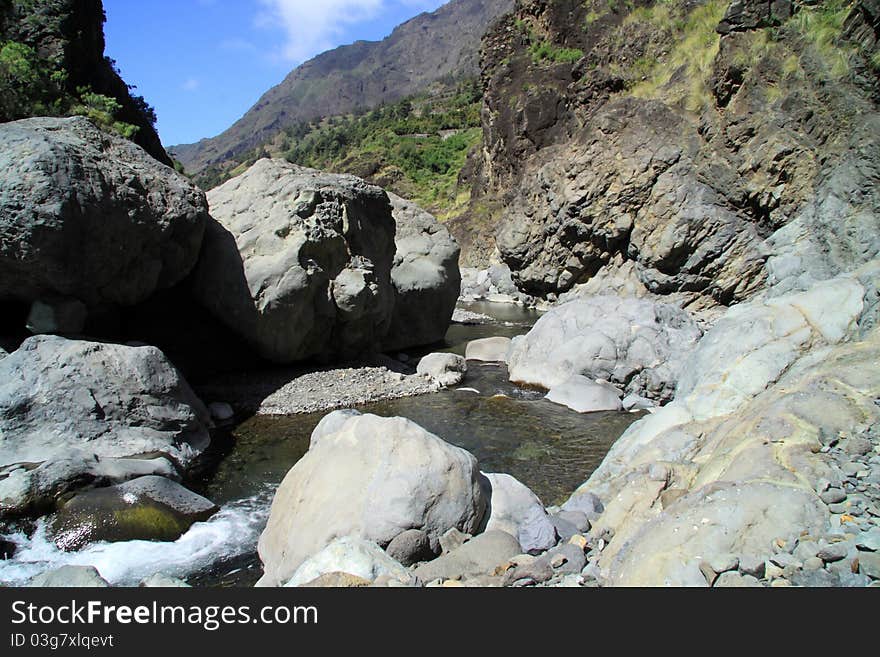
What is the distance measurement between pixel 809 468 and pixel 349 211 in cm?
1435

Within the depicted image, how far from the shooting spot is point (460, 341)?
2298 centimetres

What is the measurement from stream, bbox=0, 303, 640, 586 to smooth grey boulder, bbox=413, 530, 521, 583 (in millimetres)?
2603

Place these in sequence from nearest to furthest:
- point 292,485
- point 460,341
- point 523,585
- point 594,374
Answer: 1. point 523,585
2. point 292,485
3. point 594,374
4. point 460,341

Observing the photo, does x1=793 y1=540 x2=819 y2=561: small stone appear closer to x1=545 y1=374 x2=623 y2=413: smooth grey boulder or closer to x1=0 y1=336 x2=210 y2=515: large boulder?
x1=0 y1=336 x2=210 y2=515: large boulder

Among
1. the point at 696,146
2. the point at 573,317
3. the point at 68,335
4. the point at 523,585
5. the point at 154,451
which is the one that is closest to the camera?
the point at 523,585

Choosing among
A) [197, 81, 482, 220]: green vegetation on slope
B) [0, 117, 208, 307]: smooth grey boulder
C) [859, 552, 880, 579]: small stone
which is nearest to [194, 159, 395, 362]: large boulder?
[0, 117, 208, 307]: smooth grey boulder

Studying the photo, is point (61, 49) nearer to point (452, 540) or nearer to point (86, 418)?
point (86, 418)

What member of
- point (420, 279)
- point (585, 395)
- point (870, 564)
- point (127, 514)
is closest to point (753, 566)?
point (870, 564)

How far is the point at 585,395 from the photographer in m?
14.2

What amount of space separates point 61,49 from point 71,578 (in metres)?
29.9

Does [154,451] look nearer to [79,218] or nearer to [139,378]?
[139,378]

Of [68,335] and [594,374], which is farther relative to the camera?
[594,374]

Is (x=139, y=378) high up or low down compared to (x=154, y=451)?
up
